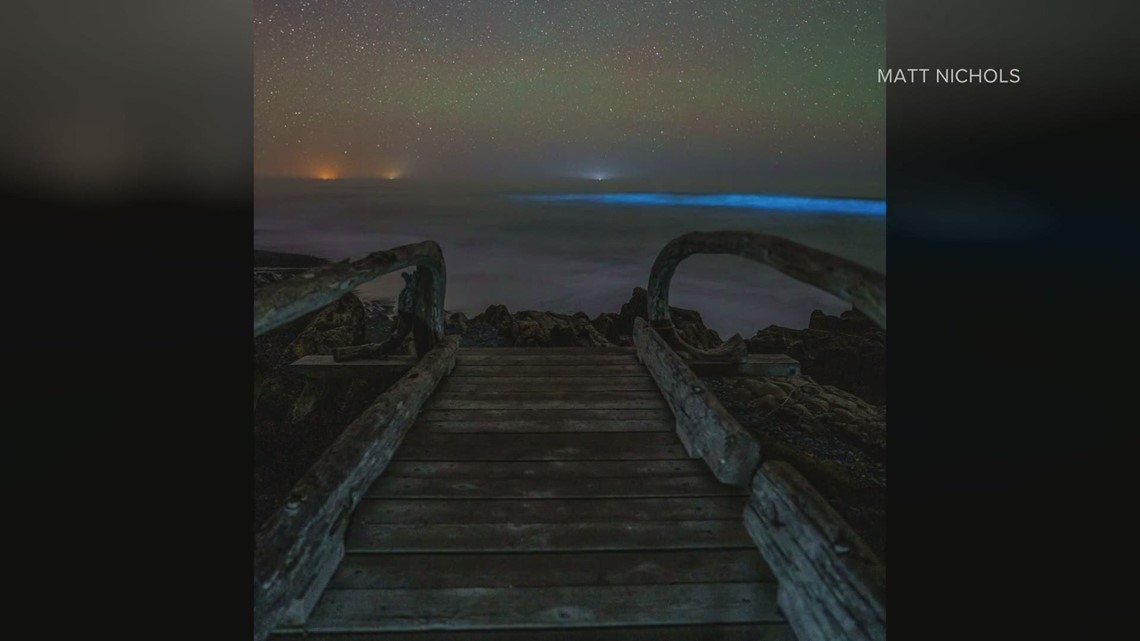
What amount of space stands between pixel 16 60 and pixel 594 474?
2.34 metres

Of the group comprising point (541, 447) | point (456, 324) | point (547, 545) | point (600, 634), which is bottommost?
point (600, 634)

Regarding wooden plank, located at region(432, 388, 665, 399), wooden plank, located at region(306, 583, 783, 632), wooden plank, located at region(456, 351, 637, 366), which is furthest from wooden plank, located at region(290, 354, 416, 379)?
wooden plank, located at region(306, 583, 783, 632)

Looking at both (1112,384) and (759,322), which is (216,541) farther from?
(759,322)

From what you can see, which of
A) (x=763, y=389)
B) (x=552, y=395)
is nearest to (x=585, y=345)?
(x=763, y=389)

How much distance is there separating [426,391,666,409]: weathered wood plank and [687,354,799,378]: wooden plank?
737 millimetres

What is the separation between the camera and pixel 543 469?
2482mm

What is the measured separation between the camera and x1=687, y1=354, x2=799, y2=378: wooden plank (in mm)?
4020

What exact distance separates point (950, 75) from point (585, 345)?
17.0 ft

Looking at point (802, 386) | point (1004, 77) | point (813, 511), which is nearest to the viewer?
point (813, 511)

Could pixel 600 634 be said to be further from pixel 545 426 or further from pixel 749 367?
pixel 749 367

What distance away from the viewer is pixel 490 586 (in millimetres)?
1785

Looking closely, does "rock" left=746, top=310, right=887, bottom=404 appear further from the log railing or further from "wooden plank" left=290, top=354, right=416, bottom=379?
the log railing

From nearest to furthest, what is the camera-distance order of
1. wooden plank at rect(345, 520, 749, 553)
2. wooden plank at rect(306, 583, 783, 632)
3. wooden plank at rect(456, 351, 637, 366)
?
wooden plank at rect(306, 583, 783, 632) → wooden plank at rect(345, 520, 749, 553) → wooden plank at rect(456, 351, 637, 366)

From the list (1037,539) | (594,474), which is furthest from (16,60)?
(1037,539)
